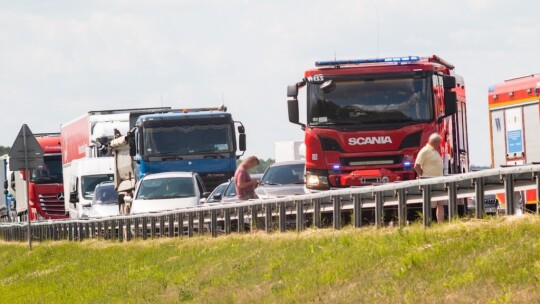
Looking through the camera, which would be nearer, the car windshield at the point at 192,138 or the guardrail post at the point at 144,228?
the guardrail post at the point at 144,228

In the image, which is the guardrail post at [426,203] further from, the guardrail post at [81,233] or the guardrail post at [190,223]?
the guardrail post at [81,233]

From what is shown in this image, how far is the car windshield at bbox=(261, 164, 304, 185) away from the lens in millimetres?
30516

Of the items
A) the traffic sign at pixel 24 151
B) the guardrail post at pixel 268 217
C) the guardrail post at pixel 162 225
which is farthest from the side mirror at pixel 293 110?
the traffic sign at pixel 24 151

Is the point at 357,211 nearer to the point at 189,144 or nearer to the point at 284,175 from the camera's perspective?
the point at 284,175

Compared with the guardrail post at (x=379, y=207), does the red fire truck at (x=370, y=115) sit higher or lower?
higher

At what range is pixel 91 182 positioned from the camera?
48.7 meters

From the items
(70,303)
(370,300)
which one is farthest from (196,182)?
(370,300)

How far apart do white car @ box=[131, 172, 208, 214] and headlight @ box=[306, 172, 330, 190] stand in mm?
7006

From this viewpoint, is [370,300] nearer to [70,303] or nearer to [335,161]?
[70,303]

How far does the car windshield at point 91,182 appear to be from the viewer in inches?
1913

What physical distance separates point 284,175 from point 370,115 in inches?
173

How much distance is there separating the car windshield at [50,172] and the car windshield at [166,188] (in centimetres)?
2542

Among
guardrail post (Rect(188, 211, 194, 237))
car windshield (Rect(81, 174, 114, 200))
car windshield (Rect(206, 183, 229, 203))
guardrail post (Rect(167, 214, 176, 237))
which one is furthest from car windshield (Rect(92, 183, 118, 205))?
guardrail post (Rect(188, 211, 194, 237))

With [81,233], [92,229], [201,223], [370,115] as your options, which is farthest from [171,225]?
[81,233]
